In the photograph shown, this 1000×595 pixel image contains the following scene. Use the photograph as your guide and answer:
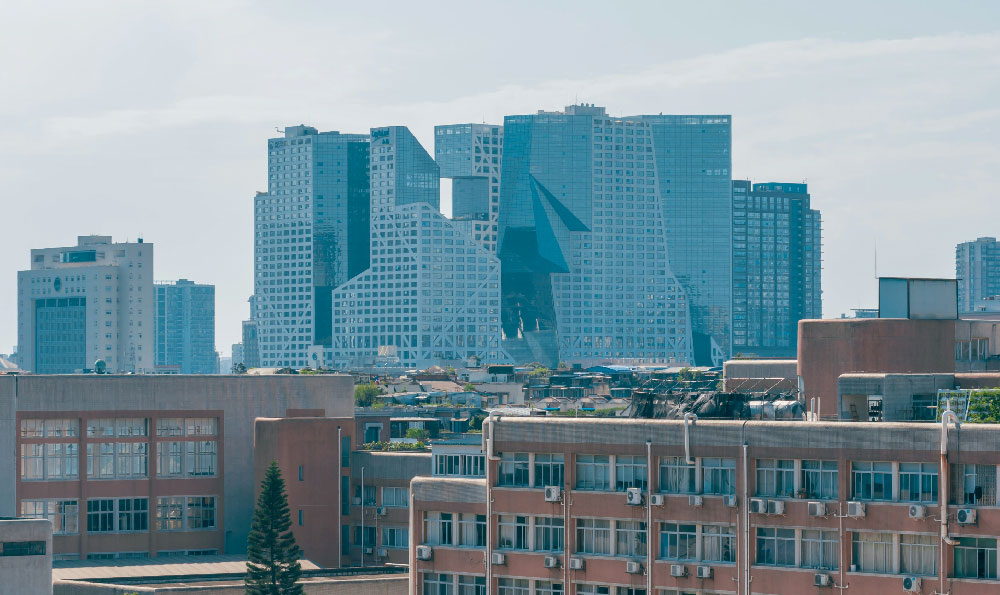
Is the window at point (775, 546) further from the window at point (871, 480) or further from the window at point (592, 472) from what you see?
the window at point (592, 472)

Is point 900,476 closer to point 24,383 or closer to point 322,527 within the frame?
point 322,527

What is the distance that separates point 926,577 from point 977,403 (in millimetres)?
9308

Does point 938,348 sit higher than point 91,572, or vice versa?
point 938,348

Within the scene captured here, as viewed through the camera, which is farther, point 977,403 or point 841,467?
point 977,403

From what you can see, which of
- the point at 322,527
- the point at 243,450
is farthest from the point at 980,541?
the point at 243,450

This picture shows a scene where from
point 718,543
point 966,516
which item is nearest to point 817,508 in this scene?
point 718,543

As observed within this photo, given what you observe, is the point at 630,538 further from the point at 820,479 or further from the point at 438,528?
the point at 438,528

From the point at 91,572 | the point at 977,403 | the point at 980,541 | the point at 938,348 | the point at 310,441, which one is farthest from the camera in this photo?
the point at 310,441

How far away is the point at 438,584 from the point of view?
60.3 meters

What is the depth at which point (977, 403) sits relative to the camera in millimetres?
56844

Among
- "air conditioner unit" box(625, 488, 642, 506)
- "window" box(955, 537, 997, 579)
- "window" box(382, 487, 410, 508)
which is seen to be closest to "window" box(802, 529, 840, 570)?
"window" box(955, 537, 997, 579)

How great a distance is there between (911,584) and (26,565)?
167 ft

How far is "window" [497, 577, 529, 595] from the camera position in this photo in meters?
57.7

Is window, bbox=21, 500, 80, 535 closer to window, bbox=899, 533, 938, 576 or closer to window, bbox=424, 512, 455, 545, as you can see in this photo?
window, bbox=424, 512, 455, 545
